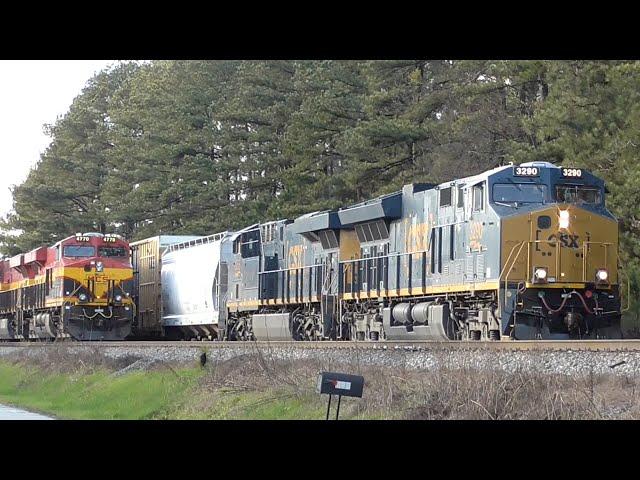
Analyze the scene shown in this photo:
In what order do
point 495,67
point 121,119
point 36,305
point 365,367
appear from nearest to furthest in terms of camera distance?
point 365,367 < point 495,67 < point 36,305 < point 121,119

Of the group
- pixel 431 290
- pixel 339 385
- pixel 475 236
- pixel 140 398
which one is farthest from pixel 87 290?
pixel 339 385

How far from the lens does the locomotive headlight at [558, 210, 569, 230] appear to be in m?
21.0

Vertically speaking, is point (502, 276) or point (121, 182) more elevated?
point (121, 182)

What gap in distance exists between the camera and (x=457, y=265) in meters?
22.3

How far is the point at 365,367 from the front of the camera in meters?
19.5

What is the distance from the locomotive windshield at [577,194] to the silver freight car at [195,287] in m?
15.9

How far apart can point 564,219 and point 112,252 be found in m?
21.3

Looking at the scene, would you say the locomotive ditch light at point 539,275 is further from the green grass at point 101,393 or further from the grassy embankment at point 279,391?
the green grass at point 101,393

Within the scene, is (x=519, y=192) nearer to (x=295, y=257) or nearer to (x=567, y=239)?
(x=567, y=239)

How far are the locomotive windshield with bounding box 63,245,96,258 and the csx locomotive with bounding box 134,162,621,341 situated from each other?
8.44 m

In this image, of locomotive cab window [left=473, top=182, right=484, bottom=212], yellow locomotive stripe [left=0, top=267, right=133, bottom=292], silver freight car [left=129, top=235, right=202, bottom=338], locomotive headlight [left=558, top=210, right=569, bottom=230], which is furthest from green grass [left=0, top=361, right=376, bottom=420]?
silver freight car [left=129, top=235, right=202, bottom=338]
